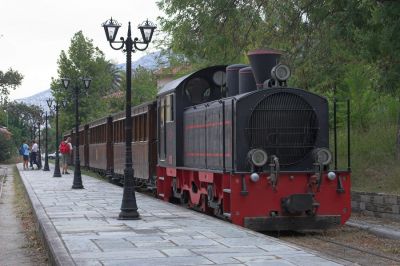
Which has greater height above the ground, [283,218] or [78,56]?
[78,56]

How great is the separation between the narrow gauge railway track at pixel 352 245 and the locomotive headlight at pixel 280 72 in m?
3.13

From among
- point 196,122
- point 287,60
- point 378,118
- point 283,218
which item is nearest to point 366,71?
point 378,118

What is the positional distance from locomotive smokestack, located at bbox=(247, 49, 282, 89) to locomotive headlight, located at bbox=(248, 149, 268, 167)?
1582mm

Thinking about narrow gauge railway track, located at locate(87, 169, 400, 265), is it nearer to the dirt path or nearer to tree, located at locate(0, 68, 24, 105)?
the dirt path

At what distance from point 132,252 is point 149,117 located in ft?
38.2

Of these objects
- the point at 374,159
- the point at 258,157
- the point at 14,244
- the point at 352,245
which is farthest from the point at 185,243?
the point at 374,159

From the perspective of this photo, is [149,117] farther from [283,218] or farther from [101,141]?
[101,141]

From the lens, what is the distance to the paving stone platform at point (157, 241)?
823 centimetres

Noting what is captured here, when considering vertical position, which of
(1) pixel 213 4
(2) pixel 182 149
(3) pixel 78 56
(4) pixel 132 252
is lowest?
(4) pixel 132 252

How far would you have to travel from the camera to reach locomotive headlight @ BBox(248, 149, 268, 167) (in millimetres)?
12250

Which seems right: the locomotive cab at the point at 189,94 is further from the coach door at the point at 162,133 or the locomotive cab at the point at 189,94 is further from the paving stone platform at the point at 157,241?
the paving stone platform at the point at 157,241

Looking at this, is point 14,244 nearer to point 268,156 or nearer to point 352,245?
point 268,156

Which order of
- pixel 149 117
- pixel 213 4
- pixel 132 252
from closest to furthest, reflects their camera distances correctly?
pixel 132 252 → pixel 213 4 → pixel 149 117

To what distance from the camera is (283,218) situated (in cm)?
1255
